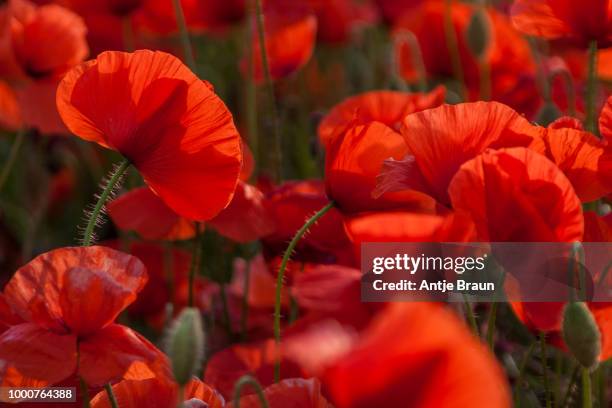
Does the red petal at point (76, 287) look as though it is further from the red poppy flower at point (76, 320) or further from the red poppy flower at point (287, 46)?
the red poppy flower at point (287, 46)

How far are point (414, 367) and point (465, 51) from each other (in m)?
1.46

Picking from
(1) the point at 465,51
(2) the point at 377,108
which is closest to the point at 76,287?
(2) the point at 377,108

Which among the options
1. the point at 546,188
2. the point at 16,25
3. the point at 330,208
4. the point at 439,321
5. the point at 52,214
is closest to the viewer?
the point at 439,321

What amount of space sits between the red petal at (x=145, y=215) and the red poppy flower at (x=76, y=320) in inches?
12.4

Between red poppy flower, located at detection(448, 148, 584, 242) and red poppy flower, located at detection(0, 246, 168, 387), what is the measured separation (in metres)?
0.28

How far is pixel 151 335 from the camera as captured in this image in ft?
5.46

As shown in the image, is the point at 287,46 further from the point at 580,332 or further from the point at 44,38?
the point at 580,332

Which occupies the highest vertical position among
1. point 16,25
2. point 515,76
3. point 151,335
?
point 16,25

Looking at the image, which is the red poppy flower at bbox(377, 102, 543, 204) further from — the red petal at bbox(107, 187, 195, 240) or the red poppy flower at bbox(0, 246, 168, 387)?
the red petal at bbox(107, 187, 195, 240)

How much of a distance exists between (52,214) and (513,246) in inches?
57.7

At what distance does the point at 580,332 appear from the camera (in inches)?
31.0

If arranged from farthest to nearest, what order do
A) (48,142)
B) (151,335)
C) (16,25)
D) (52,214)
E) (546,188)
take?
(52,214) → (48,142) → (151,335) → (16,25) → (546,188)

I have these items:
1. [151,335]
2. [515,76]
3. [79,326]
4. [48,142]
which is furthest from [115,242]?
[79,326]

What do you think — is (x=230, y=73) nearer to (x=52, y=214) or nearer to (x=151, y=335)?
(x=52, y=214)
